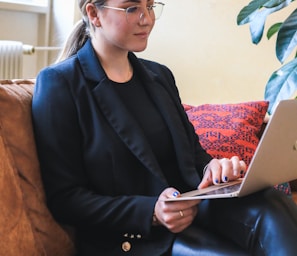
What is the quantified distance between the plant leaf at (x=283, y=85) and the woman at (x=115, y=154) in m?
0.36

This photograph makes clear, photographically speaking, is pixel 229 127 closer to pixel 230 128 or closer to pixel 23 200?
pixel 230 128

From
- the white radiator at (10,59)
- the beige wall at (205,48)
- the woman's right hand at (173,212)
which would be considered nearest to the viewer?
the woman's right hand at (173,212)

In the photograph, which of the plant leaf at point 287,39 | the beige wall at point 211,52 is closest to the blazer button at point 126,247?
the plant leaf at point 287,39

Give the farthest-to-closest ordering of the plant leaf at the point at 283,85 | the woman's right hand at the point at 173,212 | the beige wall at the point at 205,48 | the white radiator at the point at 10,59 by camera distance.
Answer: the beige wall at the point at 205,48 → the white radiator at the point at 10,59 → the plant leaf at the point at 283,85 → the woman's right hand at the point at 173,212

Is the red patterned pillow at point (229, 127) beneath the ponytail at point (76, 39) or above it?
beneath

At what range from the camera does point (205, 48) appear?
2.45m

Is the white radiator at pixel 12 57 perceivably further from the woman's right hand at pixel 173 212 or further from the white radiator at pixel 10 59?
the woman's right hand at pixel 173 212

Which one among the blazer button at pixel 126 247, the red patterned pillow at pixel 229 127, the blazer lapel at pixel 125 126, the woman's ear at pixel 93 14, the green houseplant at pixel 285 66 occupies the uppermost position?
the woman's ear at pixel 93 14

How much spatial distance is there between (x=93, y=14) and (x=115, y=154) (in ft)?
1.23

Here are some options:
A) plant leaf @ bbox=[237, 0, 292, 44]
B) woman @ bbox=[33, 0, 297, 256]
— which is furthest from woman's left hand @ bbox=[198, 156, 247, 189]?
plant leaf @ bbox=[237, 0, 292, 44]

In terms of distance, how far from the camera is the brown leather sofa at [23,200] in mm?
1061

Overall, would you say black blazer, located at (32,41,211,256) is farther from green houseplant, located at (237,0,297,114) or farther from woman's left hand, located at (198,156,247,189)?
green houseplant, located at (237,0,297,114)

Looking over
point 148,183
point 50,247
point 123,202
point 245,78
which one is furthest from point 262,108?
point 50,247

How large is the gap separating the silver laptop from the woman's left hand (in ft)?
0.19
